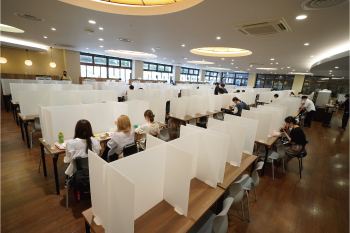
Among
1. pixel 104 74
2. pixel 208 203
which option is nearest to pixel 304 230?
pixel 208 203

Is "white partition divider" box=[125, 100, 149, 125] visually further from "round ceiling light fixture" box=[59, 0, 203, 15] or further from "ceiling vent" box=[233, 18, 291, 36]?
"ceiling vent" box=[233, 18, 291, 36]

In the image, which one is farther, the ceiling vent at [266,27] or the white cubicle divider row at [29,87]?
the white cubicle divider row at [29,87]

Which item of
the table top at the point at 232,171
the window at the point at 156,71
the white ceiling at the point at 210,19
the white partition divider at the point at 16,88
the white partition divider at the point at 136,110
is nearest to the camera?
the table top at the point at 232,171

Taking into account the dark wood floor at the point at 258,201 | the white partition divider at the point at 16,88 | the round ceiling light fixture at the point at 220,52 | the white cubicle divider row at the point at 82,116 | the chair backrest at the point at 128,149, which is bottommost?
the dark wood floor at the point at 258,201

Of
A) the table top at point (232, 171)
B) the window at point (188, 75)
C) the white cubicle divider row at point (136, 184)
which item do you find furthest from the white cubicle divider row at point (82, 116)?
the window at point (188, 75)

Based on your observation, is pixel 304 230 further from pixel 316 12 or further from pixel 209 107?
pixel 209 107

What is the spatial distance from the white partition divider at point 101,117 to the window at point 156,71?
12.3m

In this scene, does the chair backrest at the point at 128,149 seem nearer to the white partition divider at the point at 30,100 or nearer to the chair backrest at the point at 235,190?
the chair backrest at the point at 235,190

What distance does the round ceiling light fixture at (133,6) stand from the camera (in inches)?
118

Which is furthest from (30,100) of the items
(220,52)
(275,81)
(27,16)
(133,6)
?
(275,81)

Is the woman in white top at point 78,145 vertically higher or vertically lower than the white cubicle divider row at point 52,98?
lower

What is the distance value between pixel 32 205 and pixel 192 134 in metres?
2.38

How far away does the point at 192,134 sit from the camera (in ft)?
6.07

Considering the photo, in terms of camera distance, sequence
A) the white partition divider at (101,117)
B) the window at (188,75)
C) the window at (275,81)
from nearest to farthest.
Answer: the white partition divider at (101,117), the window at (275,81), the window at (188,75)
